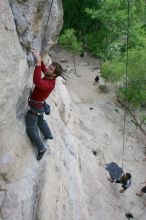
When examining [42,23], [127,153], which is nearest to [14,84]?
[42,23]

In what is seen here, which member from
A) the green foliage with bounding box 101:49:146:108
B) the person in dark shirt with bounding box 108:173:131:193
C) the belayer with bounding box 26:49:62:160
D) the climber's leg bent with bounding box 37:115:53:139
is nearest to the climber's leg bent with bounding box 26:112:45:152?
the belayer with bounding box 26:49:62:160

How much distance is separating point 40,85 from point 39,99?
0.58 meters

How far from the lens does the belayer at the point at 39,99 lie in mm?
8430

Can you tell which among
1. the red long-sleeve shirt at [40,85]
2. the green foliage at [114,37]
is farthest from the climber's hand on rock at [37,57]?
the green foliage at [114,37]

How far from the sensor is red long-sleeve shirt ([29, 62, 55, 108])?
329 inches

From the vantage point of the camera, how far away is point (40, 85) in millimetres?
8500

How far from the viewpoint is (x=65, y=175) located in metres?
10.9

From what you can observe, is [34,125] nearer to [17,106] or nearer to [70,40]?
[17,106]

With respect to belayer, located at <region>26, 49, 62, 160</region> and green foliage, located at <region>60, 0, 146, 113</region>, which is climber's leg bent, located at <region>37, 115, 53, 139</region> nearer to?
belayer, located at <region>26, 49, 62, 160</region>

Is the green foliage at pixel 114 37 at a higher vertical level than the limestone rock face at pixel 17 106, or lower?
lower

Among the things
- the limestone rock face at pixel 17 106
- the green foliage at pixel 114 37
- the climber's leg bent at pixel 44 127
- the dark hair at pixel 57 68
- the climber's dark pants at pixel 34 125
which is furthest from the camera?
the green foliage at pixel 114 37

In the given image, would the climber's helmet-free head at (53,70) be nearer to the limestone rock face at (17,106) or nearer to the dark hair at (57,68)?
the dark hair at (57,68)

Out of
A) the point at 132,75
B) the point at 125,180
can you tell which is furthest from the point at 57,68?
the point at 132,75

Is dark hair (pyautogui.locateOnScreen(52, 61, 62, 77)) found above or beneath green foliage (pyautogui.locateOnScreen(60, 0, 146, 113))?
above
